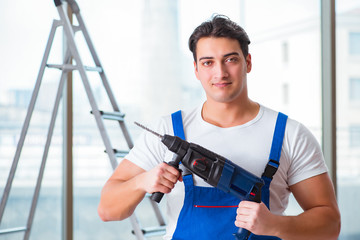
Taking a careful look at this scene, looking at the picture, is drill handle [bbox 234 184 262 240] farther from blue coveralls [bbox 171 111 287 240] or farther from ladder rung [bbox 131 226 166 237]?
ladder rung [bbox 131 226 166 237]

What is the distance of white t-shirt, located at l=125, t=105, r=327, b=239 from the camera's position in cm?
148

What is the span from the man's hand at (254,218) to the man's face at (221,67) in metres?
0.39

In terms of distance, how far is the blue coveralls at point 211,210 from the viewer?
4.67 feet

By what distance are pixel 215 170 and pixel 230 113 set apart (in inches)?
12.4

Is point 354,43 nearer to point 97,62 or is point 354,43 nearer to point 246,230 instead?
point 97,62

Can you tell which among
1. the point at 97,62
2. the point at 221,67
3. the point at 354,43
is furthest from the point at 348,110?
the point at 221,67

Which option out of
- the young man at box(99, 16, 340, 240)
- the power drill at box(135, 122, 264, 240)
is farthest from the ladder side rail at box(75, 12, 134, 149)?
the power drill at box(135, 122, 264, 240)

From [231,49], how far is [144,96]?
1.27 metres

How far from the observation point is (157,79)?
2693mm

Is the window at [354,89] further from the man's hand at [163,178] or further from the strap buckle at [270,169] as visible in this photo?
the man's hand at [163,178]

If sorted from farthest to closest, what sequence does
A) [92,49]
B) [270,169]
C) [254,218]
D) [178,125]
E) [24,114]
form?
[24,114] < [92,49] < [178,125] < [270,169] < [254,218]

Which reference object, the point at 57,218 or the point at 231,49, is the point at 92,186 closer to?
the point at 57,218

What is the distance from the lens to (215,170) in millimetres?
1302

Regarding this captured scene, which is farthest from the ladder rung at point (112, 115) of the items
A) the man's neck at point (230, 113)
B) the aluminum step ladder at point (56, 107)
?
the man's neck at point (230, 113)
